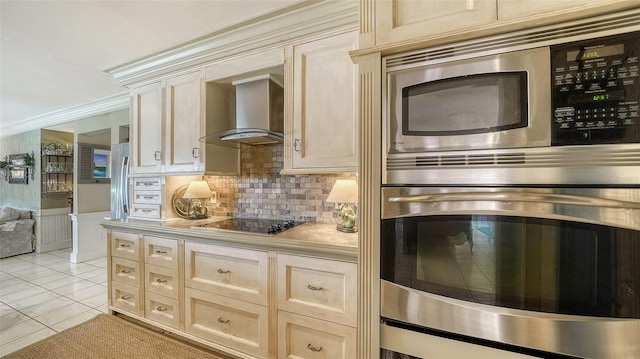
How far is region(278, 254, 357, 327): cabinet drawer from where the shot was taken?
149cm

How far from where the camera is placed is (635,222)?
72 cm

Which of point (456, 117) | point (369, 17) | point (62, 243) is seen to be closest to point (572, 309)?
point (456, 117)

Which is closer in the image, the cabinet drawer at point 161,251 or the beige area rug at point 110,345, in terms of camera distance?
the beige area rug at point 110,345

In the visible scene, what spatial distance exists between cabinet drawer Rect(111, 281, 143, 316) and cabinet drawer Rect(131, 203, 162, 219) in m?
0.64

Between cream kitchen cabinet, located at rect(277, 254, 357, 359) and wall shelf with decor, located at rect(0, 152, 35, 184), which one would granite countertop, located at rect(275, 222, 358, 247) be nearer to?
cream kitchen cabinet, located at rect(277, 254, 357, 359)

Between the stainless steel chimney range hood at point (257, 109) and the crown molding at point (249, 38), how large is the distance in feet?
0.83

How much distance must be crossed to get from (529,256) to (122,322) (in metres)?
3.10

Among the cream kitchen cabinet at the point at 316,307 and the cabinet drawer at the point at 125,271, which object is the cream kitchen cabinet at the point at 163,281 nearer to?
the cabinet drawer at the point at 125,271

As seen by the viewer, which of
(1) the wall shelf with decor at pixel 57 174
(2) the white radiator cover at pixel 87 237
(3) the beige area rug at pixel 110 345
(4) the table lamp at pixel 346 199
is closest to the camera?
(4) the table lamp at pixel 346 199

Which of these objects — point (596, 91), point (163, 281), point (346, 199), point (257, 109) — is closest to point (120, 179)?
point (163, 281)

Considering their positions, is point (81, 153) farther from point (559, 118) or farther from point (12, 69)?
point (559, 118)

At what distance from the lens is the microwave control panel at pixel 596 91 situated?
0.73 metres

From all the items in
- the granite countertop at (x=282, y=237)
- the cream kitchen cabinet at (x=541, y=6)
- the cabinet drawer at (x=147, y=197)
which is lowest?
the granite countertop at (x=282, y=237)

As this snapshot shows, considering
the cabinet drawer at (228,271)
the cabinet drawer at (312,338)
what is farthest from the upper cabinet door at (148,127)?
the cabinet drawer at (312,338)
